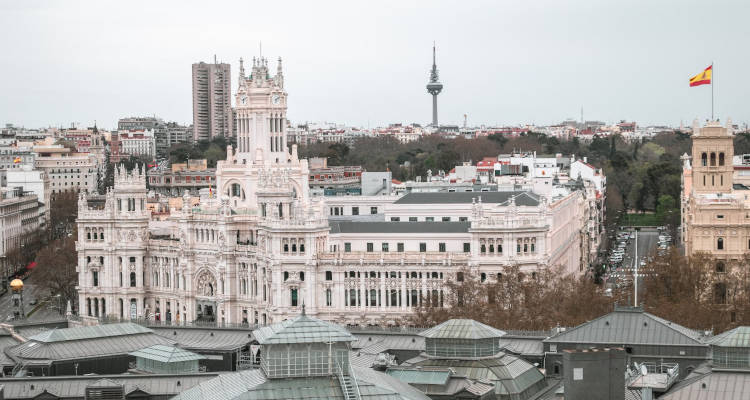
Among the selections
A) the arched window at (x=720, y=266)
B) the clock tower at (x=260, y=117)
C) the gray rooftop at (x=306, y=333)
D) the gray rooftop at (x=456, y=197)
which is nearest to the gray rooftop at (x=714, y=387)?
the gray rooftop at (x=306, y=333)

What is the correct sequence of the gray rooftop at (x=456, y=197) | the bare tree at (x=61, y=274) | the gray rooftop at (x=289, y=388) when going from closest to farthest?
1. the gray rooftop at (x=289, y=388)
2. the gray rooftop at (x=456, y=197)
3. the bare tree at (x=61, y=274)

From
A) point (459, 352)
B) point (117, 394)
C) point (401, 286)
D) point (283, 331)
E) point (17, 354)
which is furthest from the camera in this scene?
point (401, 286)

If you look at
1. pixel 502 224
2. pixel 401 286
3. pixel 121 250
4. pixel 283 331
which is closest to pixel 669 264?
pixel 502 224

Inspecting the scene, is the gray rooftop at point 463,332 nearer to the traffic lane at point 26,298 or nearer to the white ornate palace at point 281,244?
the white ornate palace at point 281,244

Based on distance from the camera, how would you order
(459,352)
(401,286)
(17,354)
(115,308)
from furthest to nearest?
(115,308), (401,286), (17,354), (459,352)

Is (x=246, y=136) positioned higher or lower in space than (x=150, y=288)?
higher

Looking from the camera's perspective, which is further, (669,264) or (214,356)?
(669,264)

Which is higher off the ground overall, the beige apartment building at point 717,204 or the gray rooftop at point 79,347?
the beige apartment building at point 717,204

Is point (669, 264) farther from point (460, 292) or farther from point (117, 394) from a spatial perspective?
point (117, 394)
